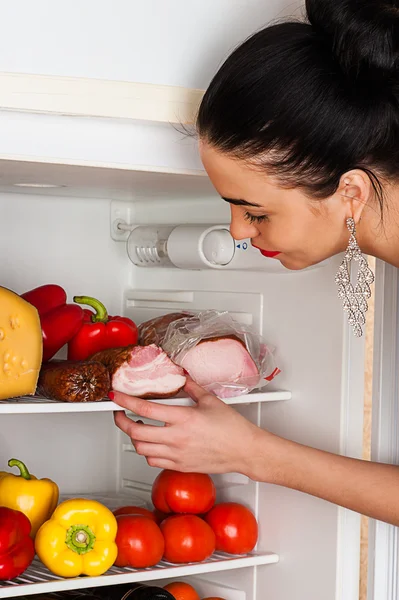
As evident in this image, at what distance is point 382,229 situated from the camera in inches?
42.8

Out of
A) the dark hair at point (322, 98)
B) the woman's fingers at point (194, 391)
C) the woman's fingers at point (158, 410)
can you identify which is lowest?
the woman's fingers at point (158, 410)

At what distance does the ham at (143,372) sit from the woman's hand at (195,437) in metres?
0.06

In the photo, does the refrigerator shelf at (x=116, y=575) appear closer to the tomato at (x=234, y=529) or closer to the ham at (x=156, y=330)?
the tomato at (x=234, y=529)

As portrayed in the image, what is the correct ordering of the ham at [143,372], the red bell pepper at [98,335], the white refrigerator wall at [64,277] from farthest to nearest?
1. the white refrigerator wall at [64,277]
2. the red bell pepper at [98,335]
3. the ham at [143,372]

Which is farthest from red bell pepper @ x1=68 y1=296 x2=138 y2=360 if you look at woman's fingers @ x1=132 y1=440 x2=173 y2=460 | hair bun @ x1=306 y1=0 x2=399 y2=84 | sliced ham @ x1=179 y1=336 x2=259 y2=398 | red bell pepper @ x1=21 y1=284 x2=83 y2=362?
hair bun @ x1=306 y1=0 x2=399 y2=84

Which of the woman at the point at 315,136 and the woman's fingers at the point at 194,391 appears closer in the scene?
the woman at the point at 315,136

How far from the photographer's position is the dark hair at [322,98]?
97 cm

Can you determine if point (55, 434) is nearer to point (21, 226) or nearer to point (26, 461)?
point (26, 461)

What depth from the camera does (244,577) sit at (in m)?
1.54

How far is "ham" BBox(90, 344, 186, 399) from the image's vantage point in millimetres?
1305

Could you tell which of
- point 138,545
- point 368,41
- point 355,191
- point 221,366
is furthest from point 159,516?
point 368,41

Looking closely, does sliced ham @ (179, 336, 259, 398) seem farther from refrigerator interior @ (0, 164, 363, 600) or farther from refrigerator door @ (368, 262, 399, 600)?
refrigerator door @ (368, 262, 399, 600)

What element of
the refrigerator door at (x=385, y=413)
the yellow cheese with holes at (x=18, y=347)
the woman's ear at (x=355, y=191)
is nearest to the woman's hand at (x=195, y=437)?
the yellow cheese with holes at (x=18, y=347)

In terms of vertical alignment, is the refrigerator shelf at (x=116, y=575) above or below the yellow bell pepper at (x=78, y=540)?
below
